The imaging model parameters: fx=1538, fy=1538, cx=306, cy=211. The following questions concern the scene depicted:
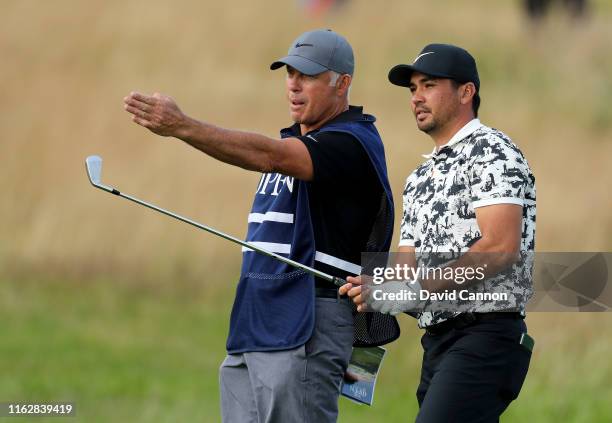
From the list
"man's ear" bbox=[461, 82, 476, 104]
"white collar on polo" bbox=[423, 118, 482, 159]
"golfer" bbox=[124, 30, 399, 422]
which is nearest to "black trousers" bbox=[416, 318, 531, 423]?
"golfer" bbox=[124, 30, 399, 422]

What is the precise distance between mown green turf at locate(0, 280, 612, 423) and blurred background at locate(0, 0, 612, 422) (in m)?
0.02

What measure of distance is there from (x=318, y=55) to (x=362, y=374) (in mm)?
1297

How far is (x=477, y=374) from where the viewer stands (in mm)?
5516

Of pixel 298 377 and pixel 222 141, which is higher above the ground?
pixel 222 141

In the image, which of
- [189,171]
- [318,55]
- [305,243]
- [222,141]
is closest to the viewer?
[222,141]

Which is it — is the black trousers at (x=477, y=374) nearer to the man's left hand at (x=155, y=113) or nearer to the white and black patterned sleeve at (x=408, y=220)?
the white and black patterned sleeve at (x=408, y=220)

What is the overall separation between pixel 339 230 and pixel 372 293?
36 centimetres

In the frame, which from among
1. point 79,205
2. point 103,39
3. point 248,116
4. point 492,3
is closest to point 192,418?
point 79,205

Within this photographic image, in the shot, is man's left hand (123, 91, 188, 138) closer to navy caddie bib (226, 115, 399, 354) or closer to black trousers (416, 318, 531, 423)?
navy caddie bib (226, 115, 399, 354)

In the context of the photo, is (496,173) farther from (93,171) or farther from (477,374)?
(93,171)

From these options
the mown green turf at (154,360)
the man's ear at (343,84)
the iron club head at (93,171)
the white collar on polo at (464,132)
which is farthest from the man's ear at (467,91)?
the mown green turf at (154,360)

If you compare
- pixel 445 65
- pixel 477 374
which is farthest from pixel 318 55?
pixel 477 374

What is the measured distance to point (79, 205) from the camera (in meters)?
15.5

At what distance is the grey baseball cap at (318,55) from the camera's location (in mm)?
6156
